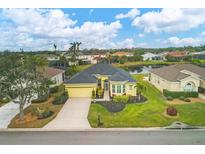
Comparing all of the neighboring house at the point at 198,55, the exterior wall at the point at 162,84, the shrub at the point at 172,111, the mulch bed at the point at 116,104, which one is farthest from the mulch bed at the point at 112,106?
the neighboring house at the point at 198,55

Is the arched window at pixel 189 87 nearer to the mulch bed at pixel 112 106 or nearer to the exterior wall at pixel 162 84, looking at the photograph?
the exterior wall at pixel 162 84

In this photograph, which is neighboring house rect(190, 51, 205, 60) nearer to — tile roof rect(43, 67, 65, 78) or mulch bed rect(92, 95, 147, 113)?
mulch bed rect(92, 95, 147, 113)

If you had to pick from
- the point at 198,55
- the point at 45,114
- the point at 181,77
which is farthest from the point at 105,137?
the point at 198,55

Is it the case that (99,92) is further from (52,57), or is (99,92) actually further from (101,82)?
(52,57)

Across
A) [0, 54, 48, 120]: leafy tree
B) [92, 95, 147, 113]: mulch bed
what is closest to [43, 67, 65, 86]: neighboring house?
[0, 54, 48, 120]: leafy tree

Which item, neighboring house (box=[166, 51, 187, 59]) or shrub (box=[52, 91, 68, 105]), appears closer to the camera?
neighboring house (box=[166, 51, 187, 59])
